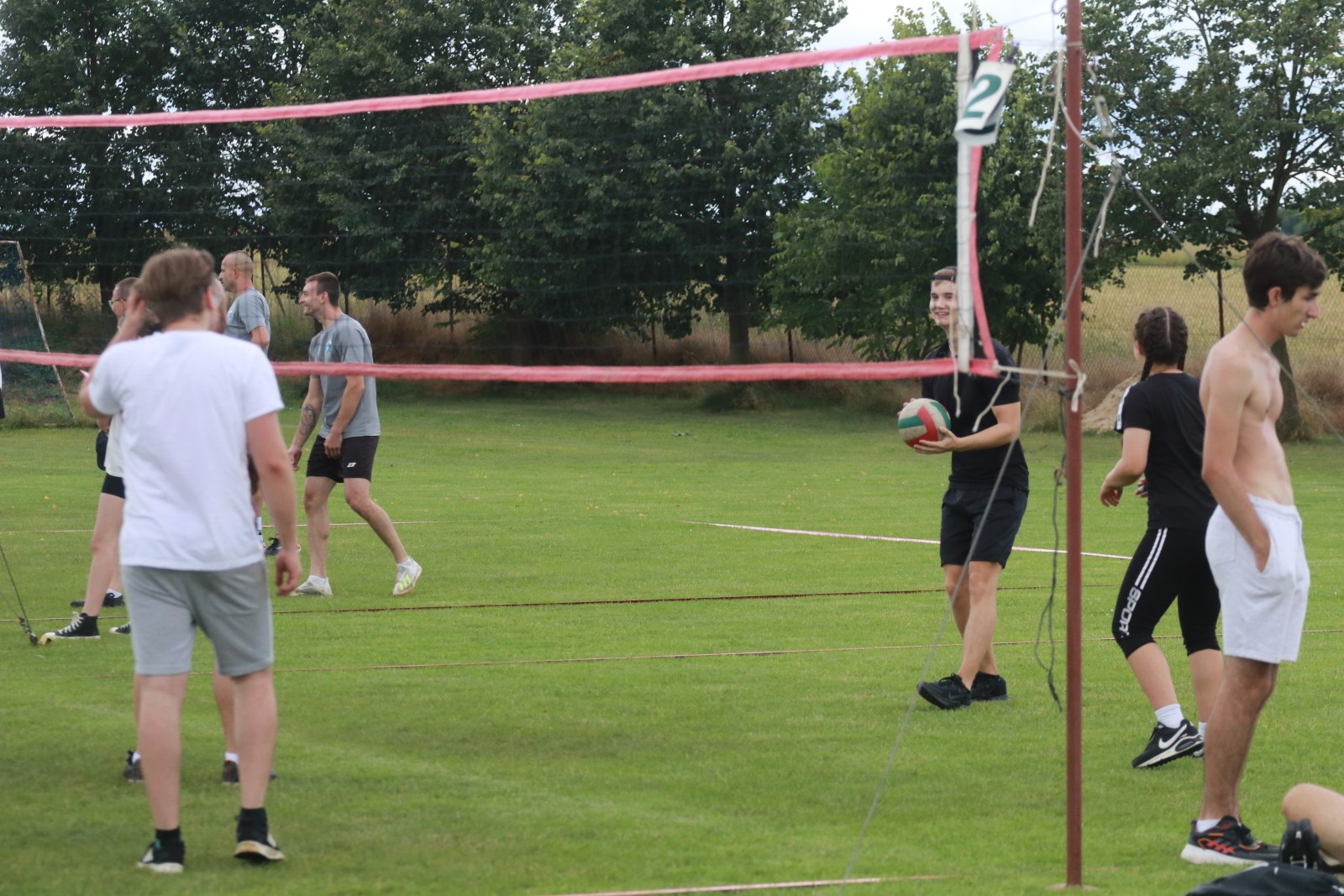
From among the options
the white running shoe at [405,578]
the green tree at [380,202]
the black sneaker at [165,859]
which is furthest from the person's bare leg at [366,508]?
the black sneaker at [165,859]

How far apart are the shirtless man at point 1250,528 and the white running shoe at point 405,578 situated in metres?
6.85

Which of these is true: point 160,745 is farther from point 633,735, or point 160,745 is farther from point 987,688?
point 987,688

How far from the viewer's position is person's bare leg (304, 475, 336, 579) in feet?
35.8

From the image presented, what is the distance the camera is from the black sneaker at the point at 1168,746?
654 cm

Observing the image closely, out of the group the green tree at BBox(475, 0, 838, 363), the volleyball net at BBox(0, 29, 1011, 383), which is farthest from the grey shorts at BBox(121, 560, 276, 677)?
the green tree at BBox(475, 0, 838, 363)

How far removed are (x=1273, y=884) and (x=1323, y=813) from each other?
782 mm

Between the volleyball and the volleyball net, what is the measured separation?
25.3 inches

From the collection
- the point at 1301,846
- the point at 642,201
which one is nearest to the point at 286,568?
the point at 1301,846

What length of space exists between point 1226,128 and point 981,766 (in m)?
27.6

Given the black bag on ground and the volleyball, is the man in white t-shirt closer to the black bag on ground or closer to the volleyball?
the black bag on ground

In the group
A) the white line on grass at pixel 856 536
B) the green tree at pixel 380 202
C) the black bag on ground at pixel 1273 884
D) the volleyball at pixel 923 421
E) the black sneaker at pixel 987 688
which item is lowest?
the white line on grass at pixel 856 536

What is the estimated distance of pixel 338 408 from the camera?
433 inches

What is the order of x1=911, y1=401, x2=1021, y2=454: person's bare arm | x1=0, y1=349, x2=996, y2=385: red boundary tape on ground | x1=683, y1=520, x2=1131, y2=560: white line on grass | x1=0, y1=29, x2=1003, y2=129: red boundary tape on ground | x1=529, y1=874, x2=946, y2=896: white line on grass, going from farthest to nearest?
x1=683, y1=520, x2=1131, y2=560: white line on grass < x1=911, y1=401, x2=1021, y2=454: person's bare arm < x1=0, y1=349, x2=996, y2=385: red boundary tape on ground < x1=0, y1=29, x2=1003, y2=129: red boundary tape on ground < x1=529, y1=874, x2=946, y2=896: white line on grass

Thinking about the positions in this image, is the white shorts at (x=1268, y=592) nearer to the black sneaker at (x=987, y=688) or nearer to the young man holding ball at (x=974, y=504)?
the young man holding ball at (x=974, y=504)
